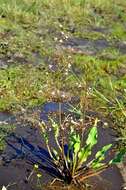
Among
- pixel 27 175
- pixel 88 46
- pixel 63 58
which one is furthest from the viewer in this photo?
pixel 88 46

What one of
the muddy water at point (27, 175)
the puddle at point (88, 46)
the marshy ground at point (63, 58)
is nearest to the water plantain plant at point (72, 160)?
the muddy water at point (27, 175)

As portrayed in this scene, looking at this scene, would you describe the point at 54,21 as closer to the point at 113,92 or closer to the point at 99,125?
the point at 113,92

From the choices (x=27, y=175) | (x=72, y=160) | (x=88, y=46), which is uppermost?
(x=72, y=160)

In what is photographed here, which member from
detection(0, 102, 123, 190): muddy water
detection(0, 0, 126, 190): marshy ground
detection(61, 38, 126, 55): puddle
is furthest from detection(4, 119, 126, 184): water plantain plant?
detection(61, 38, 126, 55): puddle

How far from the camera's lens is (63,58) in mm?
10344

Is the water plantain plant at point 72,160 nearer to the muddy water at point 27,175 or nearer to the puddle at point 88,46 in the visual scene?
the muddy water at point 27,175

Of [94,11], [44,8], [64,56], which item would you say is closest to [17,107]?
[64,56]

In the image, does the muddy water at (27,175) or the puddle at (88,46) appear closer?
the muddy water at (27,175)

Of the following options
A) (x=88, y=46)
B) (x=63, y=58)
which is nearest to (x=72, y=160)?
(x=63, y=58)

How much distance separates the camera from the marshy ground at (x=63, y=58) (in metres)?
8.17

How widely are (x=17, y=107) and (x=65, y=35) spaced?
4752mm

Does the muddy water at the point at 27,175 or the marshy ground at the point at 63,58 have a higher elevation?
the muddy water at the point at 27,175

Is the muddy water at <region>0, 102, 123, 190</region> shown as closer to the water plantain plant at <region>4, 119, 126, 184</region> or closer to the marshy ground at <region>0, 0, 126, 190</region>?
the water plantain plant at <region>4, 119, 126, 184</region>

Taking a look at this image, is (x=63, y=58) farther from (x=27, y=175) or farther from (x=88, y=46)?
(x=27, y=175)
